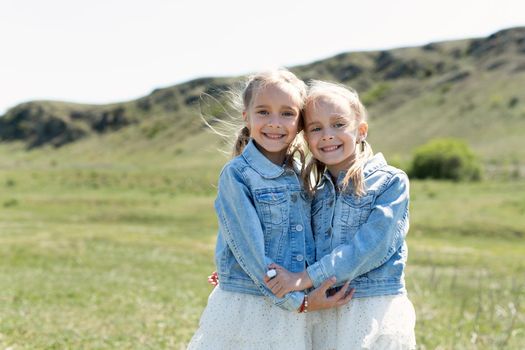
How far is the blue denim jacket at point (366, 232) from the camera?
14.1ft

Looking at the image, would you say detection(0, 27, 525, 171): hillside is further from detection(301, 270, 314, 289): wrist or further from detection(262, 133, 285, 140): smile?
detection(301, 270, 314, 289): wrist

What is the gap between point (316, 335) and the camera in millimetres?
4512

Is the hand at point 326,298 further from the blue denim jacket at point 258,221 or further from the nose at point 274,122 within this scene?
the nose at point 274,122

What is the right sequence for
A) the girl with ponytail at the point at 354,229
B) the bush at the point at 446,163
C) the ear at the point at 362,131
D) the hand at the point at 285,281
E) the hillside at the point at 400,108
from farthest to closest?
1. the hillside at the point at 400,108
2. the bush at the point at 446,163
3. the ear at the point at 362,131
4. the girl with ponytail at the point at 354,229
5. the hand at the point at 285,281

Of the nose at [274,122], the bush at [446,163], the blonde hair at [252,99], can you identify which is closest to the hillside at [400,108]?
the bush at [446,163]

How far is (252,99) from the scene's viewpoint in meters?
4.62

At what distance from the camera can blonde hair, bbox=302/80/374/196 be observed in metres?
4.48

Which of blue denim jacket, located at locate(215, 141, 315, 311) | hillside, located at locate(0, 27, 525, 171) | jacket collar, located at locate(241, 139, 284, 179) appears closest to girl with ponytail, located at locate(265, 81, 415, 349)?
blue denim jacket, located at locate(215, 141, 315, 311)

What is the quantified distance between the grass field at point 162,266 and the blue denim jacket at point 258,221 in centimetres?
213

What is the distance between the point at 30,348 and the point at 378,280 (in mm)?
5222

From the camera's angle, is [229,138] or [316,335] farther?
[229,138]

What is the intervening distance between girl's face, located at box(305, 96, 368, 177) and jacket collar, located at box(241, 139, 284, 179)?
282 millimetres

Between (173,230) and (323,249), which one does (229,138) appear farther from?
(173,230)

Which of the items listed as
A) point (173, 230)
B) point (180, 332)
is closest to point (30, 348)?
point (180, 332)
